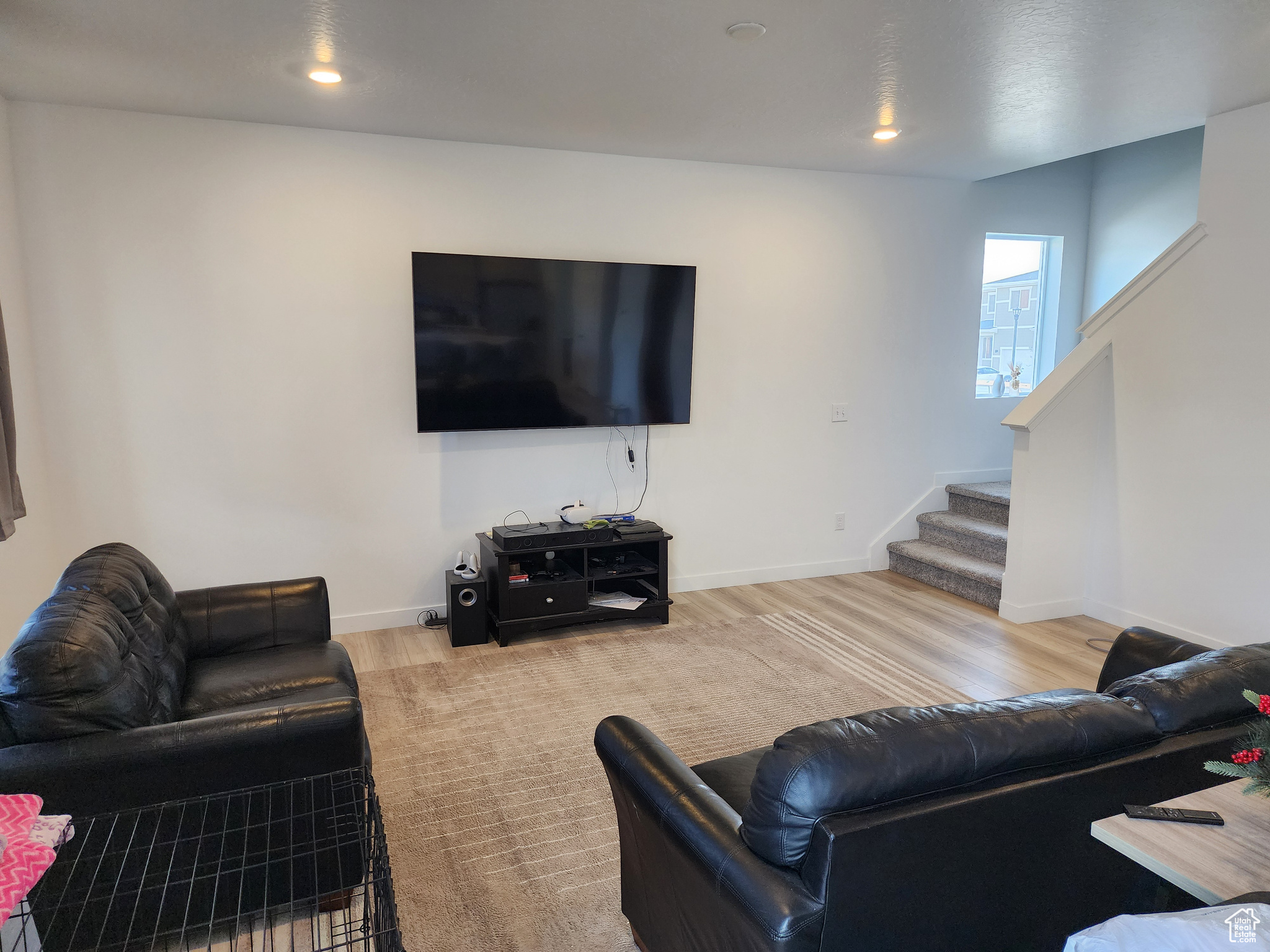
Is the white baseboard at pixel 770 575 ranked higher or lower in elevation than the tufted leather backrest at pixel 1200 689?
lower

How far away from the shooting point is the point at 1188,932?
1.04 meters

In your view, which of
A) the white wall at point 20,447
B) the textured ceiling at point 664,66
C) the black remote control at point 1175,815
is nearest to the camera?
the black remote control at point 1175,815

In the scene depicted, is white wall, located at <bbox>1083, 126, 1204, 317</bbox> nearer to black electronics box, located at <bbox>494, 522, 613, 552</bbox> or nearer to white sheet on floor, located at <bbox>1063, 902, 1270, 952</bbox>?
black electronics box, located at <bbox>494, 522, 613, 552</bbox>

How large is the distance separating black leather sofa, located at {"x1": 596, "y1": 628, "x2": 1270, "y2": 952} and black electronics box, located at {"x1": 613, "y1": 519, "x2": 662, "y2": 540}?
266 centimetres

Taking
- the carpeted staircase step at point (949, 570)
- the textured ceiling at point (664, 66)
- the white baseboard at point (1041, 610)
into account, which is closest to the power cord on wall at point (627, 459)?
the textured ceiling at point (664, 66)

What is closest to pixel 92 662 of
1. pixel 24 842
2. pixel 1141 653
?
pixel 24 842

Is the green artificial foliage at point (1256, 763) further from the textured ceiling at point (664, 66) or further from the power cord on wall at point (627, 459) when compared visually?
the power cord on wall at point (627, 459)

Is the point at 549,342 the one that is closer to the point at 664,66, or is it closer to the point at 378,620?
the point at 664,66

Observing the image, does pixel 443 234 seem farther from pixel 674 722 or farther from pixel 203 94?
pixel 674 722

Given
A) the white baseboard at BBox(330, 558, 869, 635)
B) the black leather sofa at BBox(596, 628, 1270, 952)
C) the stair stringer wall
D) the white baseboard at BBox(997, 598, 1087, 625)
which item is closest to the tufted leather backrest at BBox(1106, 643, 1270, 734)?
the black leather sofa at BBox(596, 628, 1270, 952)

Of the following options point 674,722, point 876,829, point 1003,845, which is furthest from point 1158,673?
point 674,722

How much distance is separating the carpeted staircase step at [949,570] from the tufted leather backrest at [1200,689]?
312 centimetres

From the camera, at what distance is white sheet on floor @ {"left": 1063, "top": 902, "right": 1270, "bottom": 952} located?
1015 mm

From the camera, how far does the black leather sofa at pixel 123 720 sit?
1.84 metres
